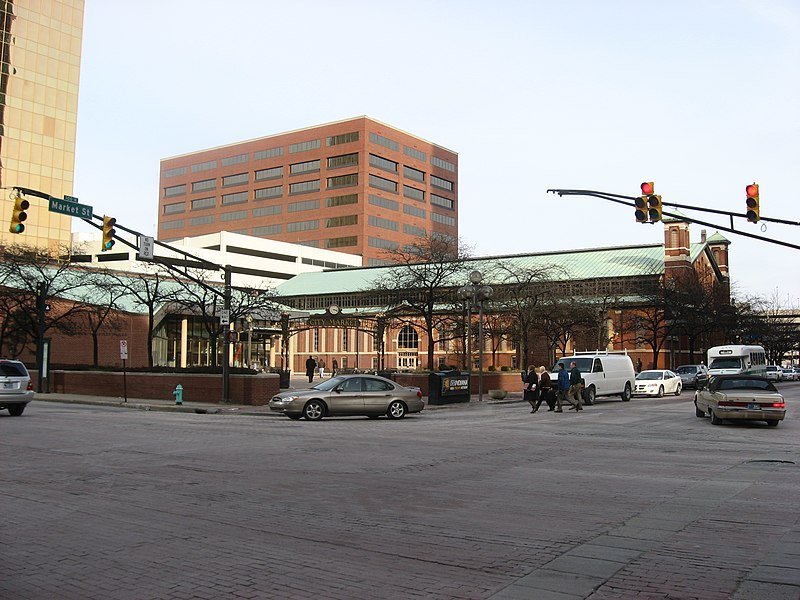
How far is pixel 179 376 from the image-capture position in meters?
34.4

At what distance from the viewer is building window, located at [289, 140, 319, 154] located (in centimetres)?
12462

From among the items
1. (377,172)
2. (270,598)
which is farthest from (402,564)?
(377,172)

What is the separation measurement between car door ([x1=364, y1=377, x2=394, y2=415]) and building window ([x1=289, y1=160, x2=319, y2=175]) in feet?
338

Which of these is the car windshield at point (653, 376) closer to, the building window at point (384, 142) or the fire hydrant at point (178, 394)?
the fire hydrant at point (178, 394)

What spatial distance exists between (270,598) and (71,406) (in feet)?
97.7

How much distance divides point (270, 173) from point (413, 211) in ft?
82.8

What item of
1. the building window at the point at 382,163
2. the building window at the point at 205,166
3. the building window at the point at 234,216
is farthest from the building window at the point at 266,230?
the building window at the point at 382,163

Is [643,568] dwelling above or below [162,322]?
below

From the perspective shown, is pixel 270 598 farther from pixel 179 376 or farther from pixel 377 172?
pixel 377 172

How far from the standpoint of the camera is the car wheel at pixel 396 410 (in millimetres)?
25094

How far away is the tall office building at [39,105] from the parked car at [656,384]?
78777mm

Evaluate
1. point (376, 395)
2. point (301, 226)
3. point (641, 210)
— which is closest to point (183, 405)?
point (376, 395)

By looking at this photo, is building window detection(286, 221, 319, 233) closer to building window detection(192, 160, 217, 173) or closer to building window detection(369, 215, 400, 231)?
building window detection(369, 215, 400, 231)

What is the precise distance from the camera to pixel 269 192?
12925 centimetres
